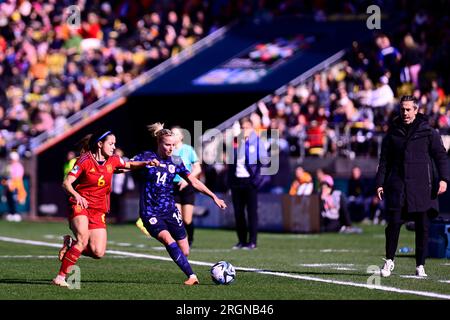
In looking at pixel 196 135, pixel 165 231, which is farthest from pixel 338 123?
pixel 165 231

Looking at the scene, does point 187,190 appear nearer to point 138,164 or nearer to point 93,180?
point 138,164

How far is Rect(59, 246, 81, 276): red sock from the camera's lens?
44.4 ft

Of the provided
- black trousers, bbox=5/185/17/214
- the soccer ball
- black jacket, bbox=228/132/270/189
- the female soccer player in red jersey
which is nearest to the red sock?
the female soccer player in red jersey

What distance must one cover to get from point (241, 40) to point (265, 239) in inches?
529

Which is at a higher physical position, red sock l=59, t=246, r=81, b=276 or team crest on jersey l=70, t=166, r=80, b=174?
team crest on jersey l=70, t=166, r=80, b=174

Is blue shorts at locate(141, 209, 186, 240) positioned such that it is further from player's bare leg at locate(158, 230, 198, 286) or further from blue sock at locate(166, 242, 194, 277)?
blue sock at locate(166, 242, 194, 277)

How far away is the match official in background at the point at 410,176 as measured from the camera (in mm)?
14586

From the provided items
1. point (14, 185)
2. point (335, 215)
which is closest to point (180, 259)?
point (335, 215)

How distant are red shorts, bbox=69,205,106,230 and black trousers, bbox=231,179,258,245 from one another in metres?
6.86

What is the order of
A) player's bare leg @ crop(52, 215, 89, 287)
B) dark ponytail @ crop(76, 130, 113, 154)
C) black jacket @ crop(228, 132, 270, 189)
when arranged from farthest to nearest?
black jacket @ crop(228, 132, 270, 189) < dark ponytail @ crop(76, 130, 113, 154) < player's bare leg @ crop(52, 215, 89, 287)

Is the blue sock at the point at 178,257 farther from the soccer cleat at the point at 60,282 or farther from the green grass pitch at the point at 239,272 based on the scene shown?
the soccer cleat at the point at 60,282

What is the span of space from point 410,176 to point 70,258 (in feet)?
13.3

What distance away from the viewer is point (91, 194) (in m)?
13.8
